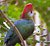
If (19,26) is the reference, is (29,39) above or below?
below

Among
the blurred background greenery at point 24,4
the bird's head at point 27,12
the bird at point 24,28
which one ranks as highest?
the bird's head at point 27,12

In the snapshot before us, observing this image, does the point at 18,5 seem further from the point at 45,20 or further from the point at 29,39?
the point at 29,39

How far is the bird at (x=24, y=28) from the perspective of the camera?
113 centimetres

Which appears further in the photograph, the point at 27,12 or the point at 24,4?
the point at 24,4

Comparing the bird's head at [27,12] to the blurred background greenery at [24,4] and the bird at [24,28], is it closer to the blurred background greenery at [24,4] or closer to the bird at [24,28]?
the bird at [24,28]

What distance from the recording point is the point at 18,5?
177 cm

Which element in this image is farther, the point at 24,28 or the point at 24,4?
the point at 24,4

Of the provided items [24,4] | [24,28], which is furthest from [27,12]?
[24,4]

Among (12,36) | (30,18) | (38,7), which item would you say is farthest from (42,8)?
(12,36)

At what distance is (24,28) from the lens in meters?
1.19

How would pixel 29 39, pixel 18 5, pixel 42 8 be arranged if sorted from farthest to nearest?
pixel 18 5 → pixel 42 8 → pixel 29 39

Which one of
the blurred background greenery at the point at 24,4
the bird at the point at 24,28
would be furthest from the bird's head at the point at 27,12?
the blurred background greenery at the point at 24,4

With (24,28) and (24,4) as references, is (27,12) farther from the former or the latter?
(24,4)

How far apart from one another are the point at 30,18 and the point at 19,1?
481 mm
